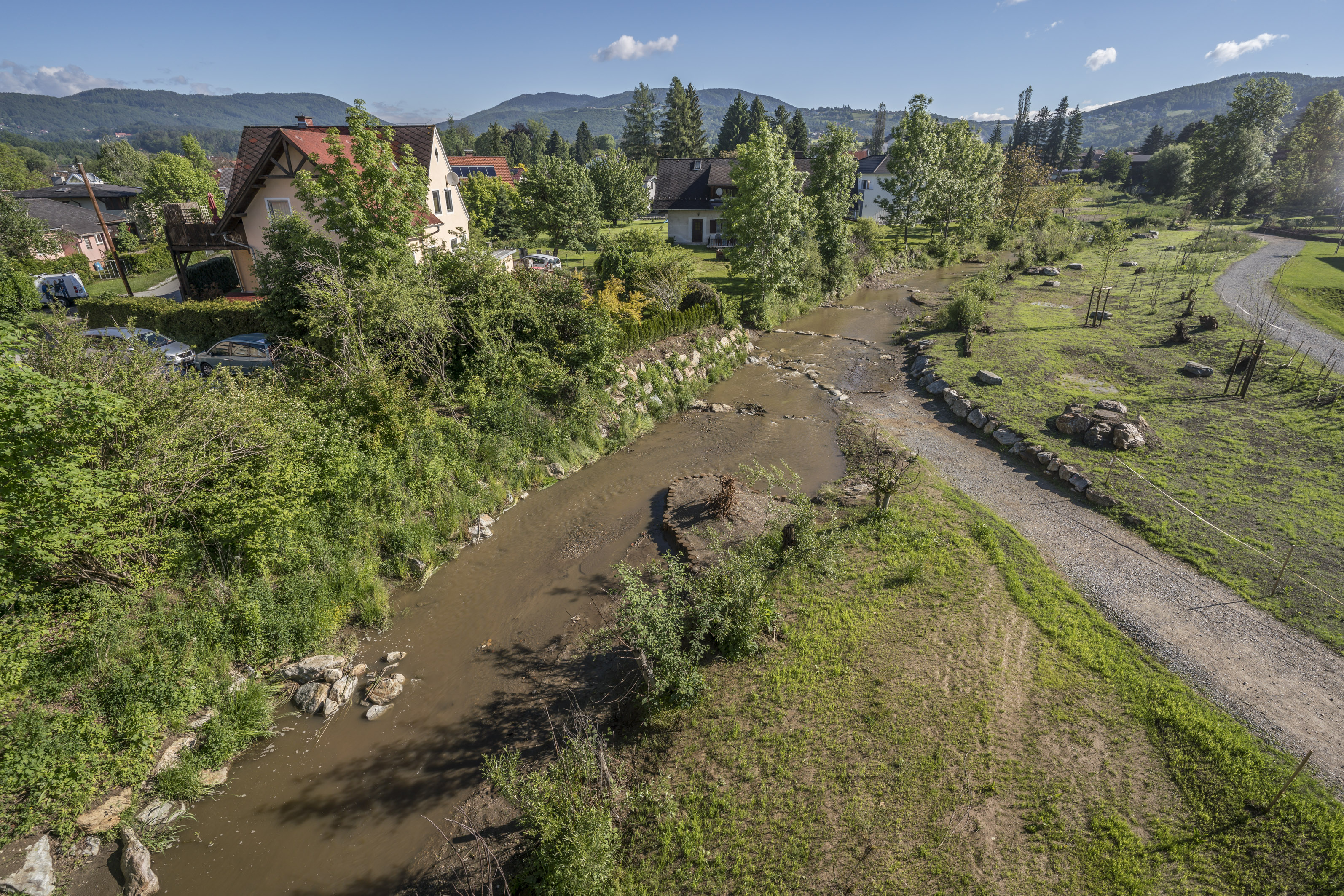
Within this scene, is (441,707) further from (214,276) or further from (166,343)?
(214,276)

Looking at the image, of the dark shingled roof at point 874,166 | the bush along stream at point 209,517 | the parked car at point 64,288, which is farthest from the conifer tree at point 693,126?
the bush along stream at point 209,517

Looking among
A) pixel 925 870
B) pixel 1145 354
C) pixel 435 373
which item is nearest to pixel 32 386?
pixel 435 373

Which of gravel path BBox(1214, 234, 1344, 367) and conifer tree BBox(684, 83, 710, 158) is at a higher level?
conifer tree BBox(684, 83, 710, 158)

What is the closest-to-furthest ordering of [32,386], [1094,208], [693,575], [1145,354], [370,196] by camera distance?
[32,386] → [693,575] → [370,196] → [1145,354] → [1094,208]

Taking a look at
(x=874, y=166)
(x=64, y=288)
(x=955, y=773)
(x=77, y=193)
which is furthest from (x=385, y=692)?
(x=77, y=193)

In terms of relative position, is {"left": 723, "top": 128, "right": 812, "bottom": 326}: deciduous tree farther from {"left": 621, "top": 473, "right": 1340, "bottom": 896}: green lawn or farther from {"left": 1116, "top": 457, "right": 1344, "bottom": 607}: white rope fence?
{"left": 621, "top": 473, "right": 1340, "bottom": 896}: green lawn

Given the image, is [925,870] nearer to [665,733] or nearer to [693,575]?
[665,733]

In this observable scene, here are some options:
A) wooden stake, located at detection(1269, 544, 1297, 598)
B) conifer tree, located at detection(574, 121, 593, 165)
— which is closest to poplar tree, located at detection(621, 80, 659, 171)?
conifer tree, located at detection(574, 121, 593, 165)
